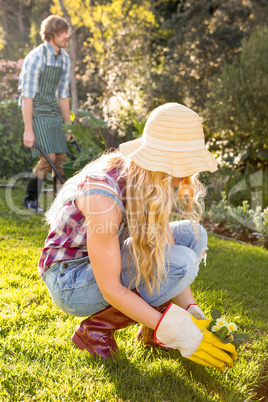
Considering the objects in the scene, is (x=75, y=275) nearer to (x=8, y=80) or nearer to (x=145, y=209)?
(x=145, y=209)

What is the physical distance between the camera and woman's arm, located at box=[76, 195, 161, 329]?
1.42 meters

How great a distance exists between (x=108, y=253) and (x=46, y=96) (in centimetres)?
305

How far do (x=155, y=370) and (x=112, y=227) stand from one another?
693 millimetres

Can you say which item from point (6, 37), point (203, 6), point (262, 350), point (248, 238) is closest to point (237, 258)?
point (248, 238)

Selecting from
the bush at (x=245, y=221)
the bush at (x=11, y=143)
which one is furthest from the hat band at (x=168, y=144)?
the bush at (x=11, y=143)

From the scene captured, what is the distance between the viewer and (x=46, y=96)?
13.4 ft

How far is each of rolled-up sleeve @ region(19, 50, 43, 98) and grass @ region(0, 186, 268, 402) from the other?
6.48 feet

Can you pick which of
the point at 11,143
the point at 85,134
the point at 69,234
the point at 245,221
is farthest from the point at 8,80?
the point at 69,234

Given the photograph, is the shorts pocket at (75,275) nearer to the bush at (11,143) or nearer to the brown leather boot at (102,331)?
the brown leather boot at (102,331)

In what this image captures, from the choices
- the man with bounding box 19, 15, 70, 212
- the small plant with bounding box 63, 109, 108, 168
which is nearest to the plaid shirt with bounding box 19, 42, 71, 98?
the man with bounding box 19, 15, 70, 212

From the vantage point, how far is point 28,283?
2.36m

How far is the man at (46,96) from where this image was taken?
3795 mm

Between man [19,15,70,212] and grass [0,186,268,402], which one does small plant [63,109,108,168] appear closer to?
man [19,15,70,212]

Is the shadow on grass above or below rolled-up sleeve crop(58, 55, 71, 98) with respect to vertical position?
below
